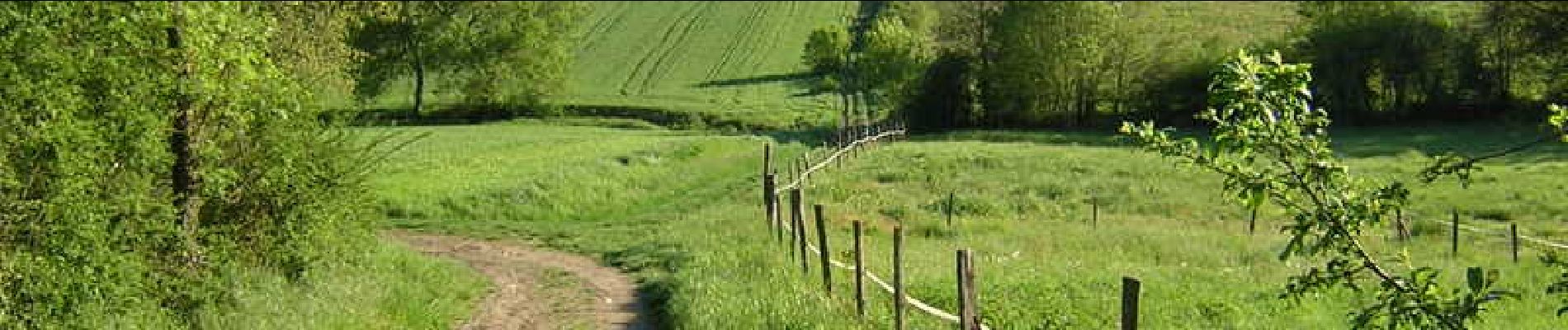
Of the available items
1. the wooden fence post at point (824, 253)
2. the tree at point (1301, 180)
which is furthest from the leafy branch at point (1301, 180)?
the wooden fence post at point (824, 253)

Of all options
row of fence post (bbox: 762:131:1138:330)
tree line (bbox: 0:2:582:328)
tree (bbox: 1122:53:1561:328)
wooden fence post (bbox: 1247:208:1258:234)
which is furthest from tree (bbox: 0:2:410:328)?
wooden fence post (bbox: 1247:208:1258:234)

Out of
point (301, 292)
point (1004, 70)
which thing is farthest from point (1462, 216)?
point (1004, 70)

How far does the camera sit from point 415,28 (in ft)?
220

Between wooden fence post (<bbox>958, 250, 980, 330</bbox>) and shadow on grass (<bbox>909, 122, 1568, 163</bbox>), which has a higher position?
wooden fence post (<bbox>958, 250, 980, 330</bbox>)

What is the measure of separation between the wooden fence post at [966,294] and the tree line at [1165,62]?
165 feet

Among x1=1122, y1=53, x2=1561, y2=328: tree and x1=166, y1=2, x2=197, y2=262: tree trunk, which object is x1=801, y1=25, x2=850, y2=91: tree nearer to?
x1=166, y1=2, x2=197, y2=262: tree trunk

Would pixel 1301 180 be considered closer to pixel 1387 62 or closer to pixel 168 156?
pixel 168 156

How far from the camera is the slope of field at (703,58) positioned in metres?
77.7

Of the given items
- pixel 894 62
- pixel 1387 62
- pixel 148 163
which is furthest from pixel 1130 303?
pixel 894 62

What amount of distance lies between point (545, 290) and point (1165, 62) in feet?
178

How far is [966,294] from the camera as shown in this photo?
9.56 meters

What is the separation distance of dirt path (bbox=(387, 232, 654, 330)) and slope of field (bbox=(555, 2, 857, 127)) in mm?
47482

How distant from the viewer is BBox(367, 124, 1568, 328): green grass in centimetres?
1352

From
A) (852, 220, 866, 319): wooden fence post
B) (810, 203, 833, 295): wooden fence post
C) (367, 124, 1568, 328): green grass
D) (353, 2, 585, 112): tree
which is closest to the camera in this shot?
(852, 220, 866, 319): wooden fence post
